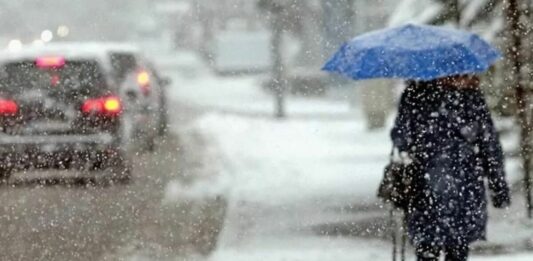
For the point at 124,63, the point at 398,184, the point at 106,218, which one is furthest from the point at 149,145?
the point at 398,184

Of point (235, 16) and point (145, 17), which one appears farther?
point (145, 17)

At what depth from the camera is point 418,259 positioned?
6.70m

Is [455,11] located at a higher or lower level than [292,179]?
higher

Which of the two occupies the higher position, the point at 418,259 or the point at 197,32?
the point at 197,32

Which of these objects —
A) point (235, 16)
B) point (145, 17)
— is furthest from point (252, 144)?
point (145, 17)

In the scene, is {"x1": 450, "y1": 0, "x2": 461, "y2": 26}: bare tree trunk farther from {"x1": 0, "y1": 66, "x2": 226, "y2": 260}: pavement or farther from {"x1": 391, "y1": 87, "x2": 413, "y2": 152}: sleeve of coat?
{"x1": 391, "y1": 87, "x2": 413, "y2": 152}: sleeve of coat

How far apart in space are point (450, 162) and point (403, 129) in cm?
32

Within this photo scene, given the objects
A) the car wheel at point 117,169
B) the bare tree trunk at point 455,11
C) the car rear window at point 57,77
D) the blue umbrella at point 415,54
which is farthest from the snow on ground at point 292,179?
the bare tree trunk at point 455,11

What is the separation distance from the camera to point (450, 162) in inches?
251

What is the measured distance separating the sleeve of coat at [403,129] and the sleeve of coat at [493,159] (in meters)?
0.39

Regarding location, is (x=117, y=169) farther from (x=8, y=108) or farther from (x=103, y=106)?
(x=8, y=108)

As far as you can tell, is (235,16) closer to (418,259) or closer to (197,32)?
(197,32)

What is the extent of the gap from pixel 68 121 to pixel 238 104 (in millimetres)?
17816

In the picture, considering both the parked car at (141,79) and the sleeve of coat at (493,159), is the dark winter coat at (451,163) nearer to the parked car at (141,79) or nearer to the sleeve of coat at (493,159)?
the sleeve of coat at (493,159)
